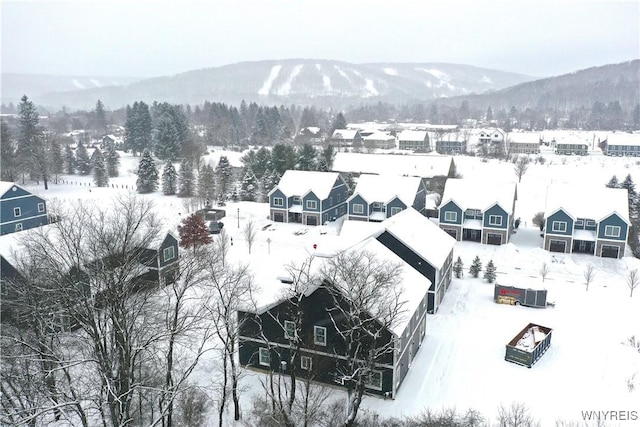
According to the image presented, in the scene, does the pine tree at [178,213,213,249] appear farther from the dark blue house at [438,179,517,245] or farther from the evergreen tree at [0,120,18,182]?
the evergreen tree at [0,120,18,182]

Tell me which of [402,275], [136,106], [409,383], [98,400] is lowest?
[409,383]

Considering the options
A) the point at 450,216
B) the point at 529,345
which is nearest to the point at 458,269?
the point at 450,216

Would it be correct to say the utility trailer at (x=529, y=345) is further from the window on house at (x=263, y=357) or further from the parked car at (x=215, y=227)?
the parked car at (x=215, y=227)

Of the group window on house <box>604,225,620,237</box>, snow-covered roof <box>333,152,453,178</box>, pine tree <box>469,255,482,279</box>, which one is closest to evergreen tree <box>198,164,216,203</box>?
snow-covered roof <box>333,152,453,178</box>

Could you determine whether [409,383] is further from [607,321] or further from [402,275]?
[607,321]

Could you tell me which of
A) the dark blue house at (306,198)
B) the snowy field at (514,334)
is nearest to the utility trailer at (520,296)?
the snowy field at (514,334)

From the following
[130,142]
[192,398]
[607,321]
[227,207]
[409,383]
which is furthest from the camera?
[130,142]

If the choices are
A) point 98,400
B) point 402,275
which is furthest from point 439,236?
point 98,400
